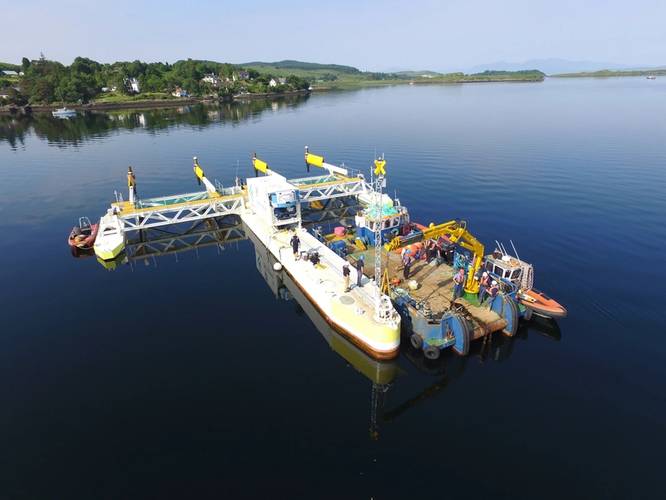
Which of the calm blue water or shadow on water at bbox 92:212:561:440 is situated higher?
the calm blue water

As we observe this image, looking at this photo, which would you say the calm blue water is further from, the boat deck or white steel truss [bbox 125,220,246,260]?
white steel truss [bbox 125,220,246,260]

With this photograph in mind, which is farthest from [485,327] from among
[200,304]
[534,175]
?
[534,175]

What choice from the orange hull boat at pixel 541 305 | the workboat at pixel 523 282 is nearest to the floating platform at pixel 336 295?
the workboat at pixel 523 282

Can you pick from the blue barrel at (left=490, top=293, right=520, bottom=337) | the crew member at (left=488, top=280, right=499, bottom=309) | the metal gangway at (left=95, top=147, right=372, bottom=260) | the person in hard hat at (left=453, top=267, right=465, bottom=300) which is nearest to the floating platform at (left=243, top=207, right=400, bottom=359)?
the person in hard hat at (left=453, top=267, right=465, bottom=300)

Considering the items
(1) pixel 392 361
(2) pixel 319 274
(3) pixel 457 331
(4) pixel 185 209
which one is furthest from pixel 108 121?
(3) pixel 457 331

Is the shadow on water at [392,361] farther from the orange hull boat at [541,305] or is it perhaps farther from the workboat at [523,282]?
the workboat at [523,282]

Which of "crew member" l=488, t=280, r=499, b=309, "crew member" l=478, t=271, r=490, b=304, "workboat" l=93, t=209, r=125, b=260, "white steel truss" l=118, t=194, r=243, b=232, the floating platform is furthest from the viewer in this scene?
"white steel truss" l=118, t=194, r=243, b=232

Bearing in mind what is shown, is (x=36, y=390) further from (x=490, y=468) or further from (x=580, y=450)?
(x=580, y=450)
